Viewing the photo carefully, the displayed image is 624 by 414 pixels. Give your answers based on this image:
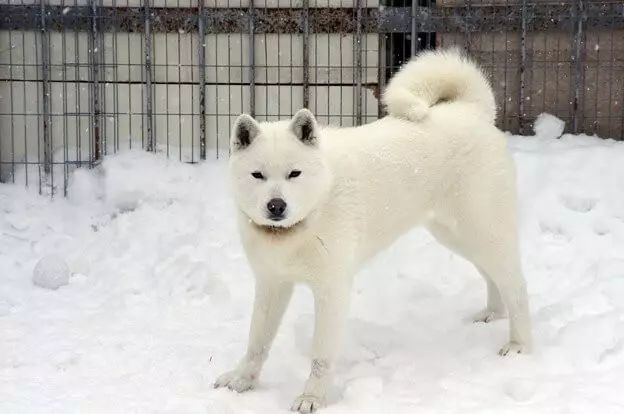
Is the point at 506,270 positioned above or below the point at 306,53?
below

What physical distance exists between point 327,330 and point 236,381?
20.2 inches

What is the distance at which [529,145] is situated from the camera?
7223mm

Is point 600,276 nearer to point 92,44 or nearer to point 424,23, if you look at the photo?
point 424,23

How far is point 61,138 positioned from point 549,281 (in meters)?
4.49

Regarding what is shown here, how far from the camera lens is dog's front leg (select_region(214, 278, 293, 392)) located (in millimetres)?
4031

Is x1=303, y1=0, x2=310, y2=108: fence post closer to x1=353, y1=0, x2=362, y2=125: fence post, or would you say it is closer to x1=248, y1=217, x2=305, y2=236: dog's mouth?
x1=353, y1=0, x2=362, y2=125: fence post

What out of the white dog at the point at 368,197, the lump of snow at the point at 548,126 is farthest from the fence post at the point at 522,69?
the white dog at the point at 368,197

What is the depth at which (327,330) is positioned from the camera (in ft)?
12.7

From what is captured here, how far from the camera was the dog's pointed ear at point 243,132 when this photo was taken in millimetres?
3766

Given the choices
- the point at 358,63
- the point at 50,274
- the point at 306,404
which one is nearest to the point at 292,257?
the point at 306,404

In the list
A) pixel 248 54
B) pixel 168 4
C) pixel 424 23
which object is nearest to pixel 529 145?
pixel 424 23

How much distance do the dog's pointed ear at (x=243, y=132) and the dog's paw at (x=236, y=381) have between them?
106cm

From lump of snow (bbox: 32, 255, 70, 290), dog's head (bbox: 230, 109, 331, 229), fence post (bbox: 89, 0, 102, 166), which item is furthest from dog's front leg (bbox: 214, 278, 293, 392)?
fence post (bbox: 89, 0, 102, 166)

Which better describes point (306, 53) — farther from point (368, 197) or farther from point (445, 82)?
point (368, 197)
